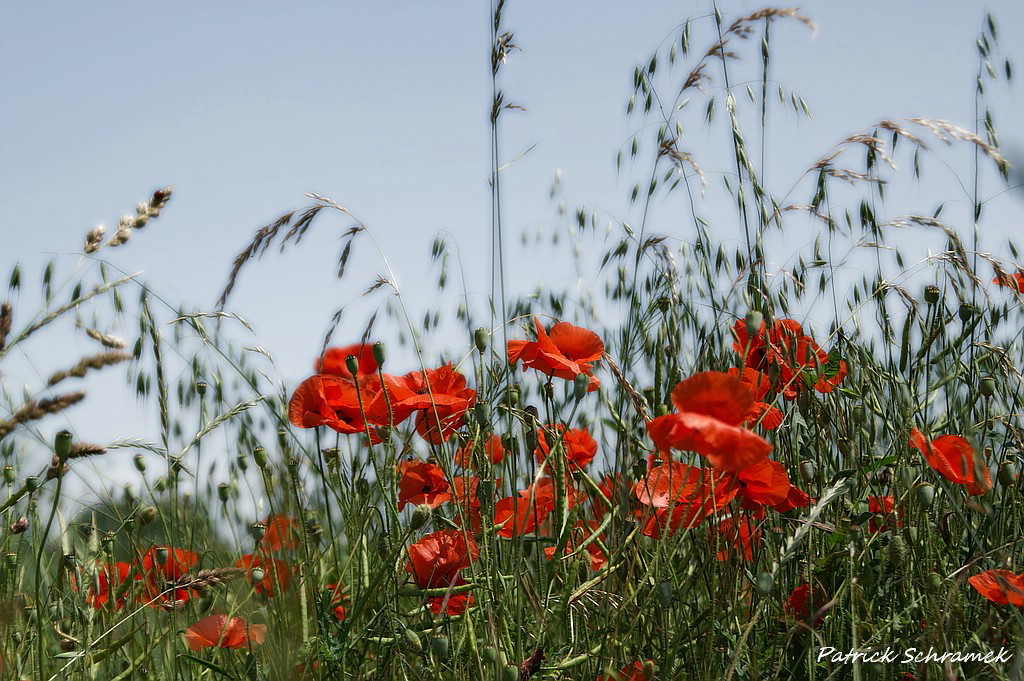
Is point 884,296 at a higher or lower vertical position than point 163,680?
higher

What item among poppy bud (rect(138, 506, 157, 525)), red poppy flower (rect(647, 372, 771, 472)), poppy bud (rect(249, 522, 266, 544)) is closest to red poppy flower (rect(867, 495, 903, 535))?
red poppy flower (rect(647, 372, 771, 472))

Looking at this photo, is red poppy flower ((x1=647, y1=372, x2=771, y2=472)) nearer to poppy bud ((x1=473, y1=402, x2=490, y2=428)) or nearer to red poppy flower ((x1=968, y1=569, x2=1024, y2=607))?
poppy bud ((x1=473, y1=402, x2=490, y2=428))

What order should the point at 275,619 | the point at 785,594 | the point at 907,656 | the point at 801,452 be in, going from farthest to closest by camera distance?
the point at 801,452, the point at 785,594, the point at 907,656, the point at 275,619

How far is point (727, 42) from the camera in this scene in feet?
5.88

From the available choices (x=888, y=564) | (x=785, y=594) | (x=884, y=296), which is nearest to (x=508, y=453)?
(x=785, y=594)

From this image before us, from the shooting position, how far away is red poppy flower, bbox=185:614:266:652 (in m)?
1.34

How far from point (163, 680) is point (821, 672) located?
977 millimetres

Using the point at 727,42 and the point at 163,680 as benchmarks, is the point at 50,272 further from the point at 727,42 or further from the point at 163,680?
the point at 727,42

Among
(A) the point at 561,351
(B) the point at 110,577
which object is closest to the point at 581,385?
(A) the point at 561,351

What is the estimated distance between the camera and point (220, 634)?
1.34 m

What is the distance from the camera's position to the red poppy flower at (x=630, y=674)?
1193mm

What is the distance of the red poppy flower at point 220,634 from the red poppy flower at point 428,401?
1.20 ft

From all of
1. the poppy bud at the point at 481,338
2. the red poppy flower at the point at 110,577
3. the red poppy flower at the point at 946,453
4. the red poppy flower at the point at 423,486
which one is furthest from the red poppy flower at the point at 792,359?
the red poppy flower at the point at 110,577

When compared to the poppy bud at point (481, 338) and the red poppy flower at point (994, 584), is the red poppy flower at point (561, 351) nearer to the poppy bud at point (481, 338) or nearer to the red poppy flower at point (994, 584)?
the poppy bud at point (481, 338)
